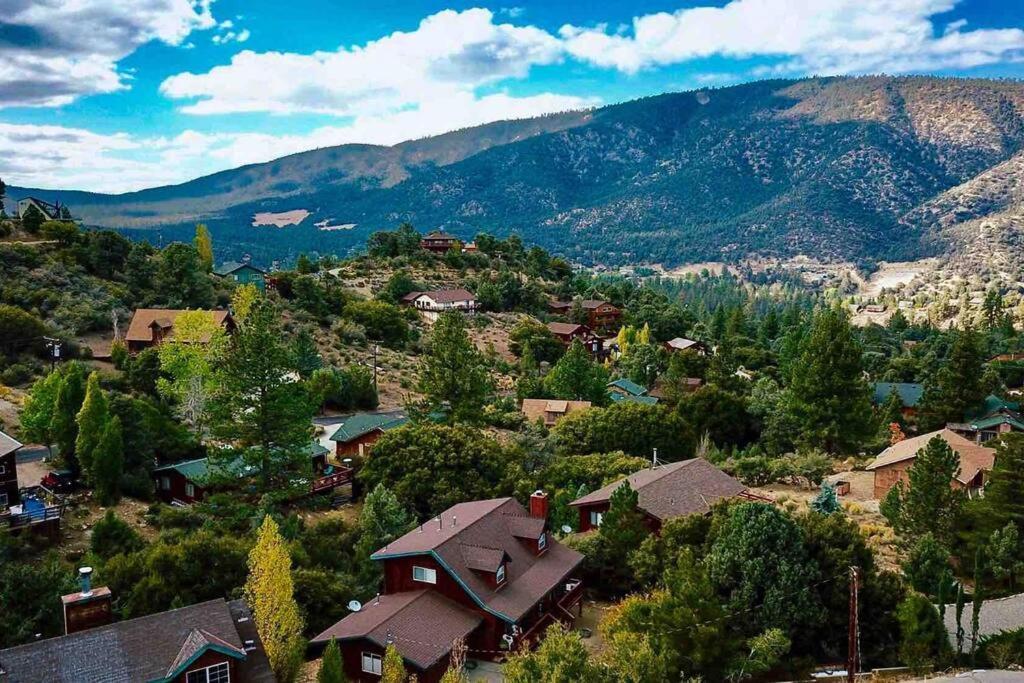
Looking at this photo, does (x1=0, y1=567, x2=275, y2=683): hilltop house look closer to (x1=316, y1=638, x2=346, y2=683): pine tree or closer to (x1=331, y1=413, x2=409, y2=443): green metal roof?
(x1=316, y1=638, x2=346, y2=683): pine tree

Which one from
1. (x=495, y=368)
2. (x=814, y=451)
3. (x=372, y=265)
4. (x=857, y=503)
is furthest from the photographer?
(x=372, y=265)

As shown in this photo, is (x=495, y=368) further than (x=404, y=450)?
Yes

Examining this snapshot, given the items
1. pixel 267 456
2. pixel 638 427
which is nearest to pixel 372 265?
pixel 638 427

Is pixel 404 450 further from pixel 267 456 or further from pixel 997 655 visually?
pixel 997 655

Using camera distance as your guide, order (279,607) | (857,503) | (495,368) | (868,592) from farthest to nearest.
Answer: (495,368) → (857,503) → (868,592) → (279,607)

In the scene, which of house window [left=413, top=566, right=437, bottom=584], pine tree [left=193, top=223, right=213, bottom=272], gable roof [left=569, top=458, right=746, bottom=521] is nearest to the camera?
house window [left=413, top=566, right=437, bottom=584]

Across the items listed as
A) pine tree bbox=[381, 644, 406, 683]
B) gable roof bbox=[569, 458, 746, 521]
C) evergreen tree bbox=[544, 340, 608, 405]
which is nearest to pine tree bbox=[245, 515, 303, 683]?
pine tree bbox=[381, 644, 406, 683]

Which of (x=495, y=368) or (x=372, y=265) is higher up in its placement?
(x=372, y=265)
